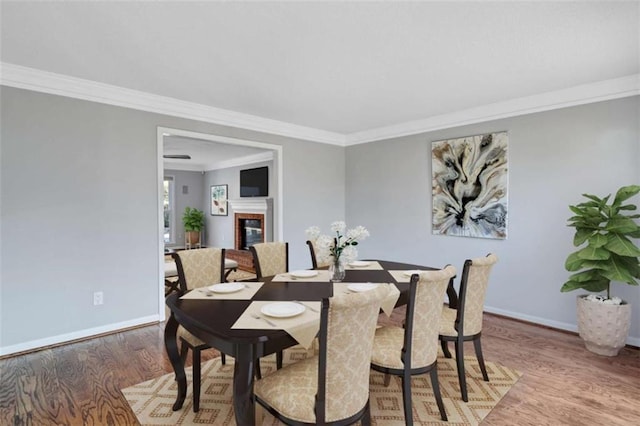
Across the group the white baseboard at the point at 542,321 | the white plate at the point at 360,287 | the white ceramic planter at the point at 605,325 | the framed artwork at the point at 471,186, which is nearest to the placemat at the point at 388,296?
the white plate at the point at 360,287

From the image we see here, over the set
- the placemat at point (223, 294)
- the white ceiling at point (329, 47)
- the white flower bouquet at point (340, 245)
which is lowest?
the placemat at point (223, 294)

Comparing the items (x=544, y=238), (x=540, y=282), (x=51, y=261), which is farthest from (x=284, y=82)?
(x=540, y=282)

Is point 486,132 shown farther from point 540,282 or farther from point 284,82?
point 284,82

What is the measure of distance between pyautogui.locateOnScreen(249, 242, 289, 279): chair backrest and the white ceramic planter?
9.01 ft

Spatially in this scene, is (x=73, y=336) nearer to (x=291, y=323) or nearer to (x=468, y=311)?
(x=291, y=323)

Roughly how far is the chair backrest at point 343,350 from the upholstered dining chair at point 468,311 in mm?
957

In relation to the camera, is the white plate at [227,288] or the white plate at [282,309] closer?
the white plate at [282,309]

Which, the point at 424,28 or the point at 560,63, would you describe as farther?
the point at 560,63

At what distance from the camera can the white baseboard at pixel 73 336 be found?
9.88ft

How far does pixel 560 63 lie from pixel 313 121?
289cm

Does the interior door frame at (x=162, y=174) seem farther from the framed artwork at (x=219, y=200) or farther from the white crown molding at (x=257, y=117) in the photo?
the framed artwork at (x=219, y=200)

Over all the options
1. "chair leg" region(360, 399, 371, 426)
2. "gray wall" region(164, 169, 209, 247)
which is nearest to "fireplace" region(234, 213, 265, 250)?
"gray wall" region(164, 169, 209, 247)

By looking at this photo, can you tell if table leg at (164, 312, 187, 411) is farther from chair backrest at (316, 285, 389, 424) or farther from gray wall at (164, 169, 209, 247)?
gray wall at (164, 169, 209, 247)

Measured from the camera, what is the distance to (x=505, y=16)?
2.19 m
